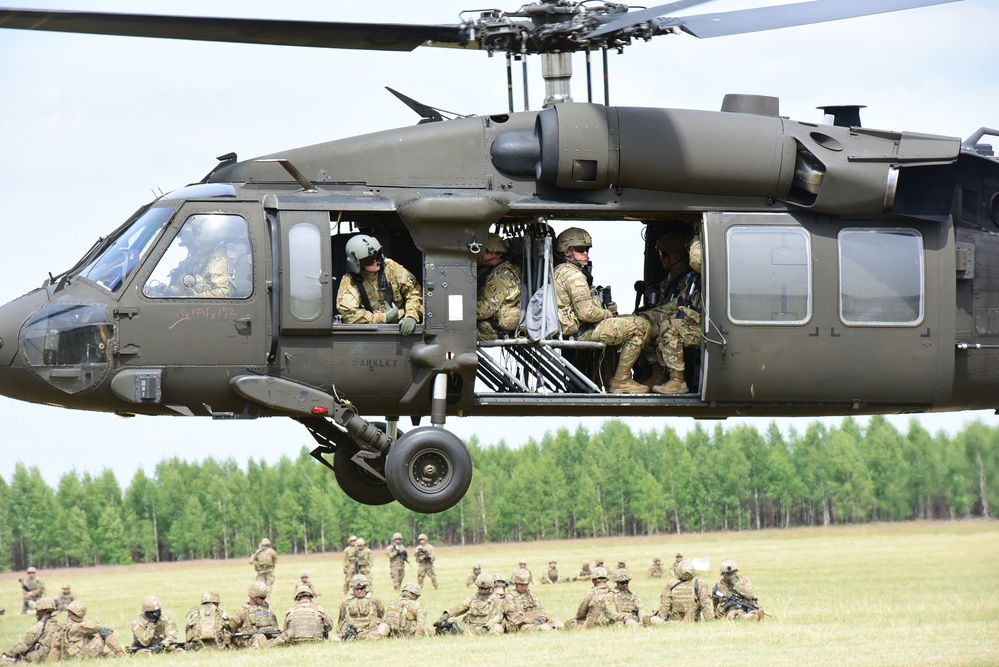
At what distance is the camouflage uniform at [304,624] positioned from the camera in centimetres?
1725

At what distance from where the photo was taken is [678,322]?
10438 millimetres

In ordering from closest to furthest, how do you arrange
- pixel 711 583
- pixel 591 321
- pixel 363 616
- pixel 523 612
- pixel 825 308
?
1. pixel 825 308
2. pixel 591 321
3. pixel 363 616
4. pixel 523 612
5. pixel 711 583

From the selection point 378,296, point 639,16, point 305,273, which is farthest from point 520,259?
point 639,16

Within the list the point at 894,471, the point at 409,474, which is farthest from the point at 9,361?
the point at 894,471

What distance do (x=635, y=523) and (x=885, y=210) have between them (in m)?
31.0

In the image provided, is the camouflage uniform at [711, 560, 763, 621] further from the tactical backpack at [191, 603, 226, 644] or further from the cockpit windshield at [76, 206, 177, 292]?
the cockpit windshield at [76, 206, 177, 292]

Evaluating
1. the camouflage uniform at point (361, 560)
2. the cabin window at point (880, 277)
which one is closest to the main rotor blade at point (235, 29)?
the cabin window at point (880, 277)

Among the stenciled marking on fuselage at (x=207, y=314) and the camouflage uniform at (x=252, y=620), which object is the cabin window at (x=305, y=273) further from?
the camouflage uniform at (x=252, y=620)

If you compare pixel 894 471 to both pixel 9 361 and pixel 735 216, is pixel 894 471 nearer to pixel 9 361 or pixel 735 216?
pixel 735 216

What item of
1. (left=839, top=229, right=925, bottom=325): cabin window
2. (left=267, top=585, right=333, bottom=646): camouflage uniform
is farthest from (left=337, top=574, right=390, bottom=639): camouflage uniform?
(left=839, top=229, right=925, bottom=325): cabin window

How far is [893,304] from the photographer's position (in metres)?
10.2

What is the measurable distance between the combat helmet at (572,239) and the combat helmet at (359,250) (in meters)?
1.38

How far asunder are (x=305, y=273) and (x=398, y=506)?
30475 millimetres

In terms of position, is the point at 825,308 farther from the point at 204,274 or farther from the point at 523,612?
A: the point at 523,612
